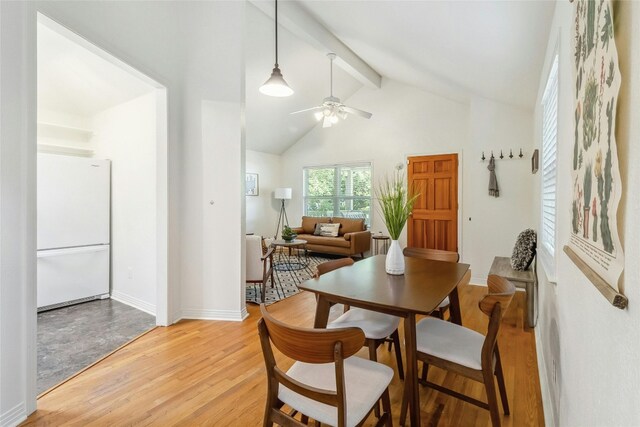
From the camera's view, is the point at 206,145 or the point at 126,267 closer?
the point at 206,145

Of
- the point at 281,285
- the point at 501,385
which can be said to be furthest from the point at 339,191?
the point at 501,385

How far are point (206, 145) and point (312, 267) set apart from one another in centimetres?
327

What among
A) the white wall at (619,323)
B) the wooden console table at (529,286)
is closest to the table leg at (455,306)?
the white wall at (619,323)

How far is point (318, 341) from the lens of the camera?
1.08 m

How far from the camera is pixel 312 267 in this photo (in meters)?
5.77

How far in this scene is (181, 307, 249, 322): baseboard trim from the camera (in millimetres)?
3201

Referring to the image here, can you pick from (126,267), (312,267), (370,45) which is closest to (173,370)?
(126,267)

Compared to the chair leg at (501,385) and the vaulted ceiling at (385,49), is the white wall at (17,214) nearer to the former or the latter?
the vaulted ceiling at (385,49)

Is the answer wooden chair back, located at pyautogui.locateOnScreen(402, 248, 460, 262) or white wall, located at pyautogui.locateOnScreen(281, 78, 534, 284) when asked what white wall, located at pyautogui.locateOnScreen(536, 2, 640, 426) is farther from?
white wall, located at pyautogui.locateOnScreen(281, 78, 534, 284)

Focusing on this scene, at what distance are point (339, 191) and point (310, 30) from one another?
4.09 metres

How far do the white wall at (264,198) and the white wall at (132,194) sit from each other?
3.58 metres

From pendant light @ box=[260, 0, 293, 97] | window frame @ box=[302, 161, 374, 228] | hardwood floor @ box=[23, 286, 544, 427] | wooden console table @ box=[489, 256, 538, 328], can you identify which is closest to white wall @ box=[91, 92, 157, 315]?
hardwood floor @ box=[23, 286, 544, 427]

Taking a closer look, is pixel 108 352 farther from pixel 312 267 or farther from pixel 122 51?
pixel 312 267

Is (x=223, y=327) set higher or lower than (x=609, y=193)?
lower
